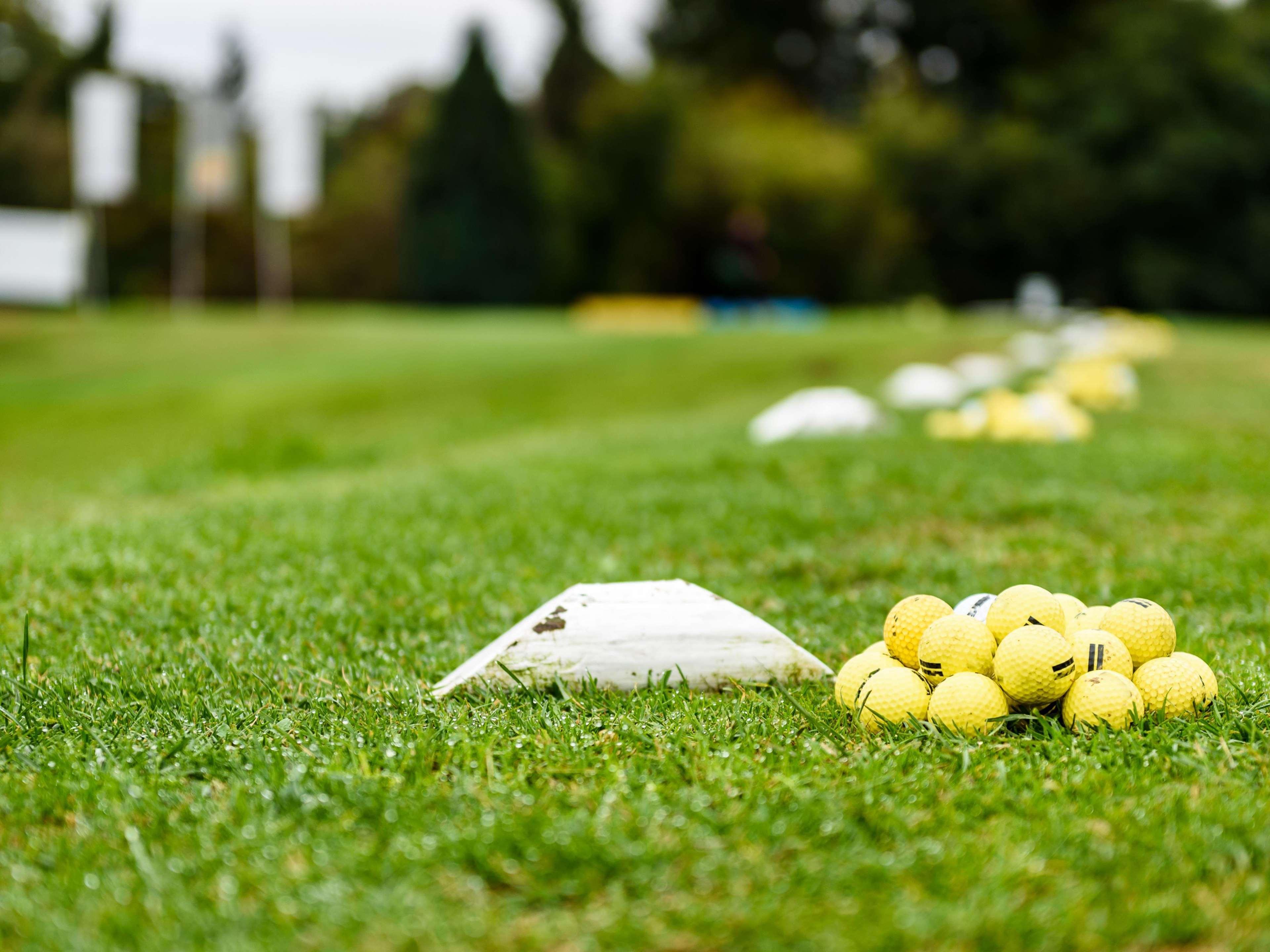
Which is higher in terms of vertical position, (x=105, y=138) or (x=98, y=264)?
(x=105, y=138)

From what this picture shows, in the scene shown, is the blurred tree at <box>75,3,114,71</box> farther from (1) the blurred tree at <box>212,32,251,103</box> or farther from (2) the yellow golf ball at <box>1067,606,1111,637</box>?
(2) the yellow golf ball at <box>1067,606,1111,637</box>

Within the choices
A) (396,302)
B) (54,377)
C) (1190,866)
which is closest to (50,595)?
(1190,866)

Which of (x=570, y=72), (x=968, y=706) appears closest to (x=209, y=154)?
(x=968, y=706)

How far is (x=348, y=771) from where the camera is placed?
95.9 inches

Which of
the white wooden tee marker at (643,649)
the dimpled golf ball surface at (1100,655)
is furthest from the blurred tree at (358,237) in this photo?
the dimpled golf ball surface at (1100,655)

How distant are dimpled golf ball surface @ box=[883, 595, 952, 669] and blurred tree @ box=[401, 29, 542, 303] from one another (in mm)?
26966

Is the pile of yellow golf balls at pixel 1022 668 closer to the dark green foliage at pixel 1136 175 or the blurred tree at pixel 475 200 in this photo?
the blurred tree at pixel 475 200

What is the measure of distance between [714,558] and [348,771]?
2.62 meters

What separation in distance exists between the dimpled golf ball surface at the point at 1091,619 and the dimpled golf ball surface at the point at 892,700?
513mm

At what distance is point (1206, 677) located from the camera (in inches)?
109

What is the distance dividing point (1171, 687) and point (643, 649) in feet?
4.33

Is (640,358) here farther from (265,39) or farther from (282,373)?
(265,39)

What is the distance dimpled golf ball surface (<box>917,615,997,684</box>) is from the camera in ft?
9.14

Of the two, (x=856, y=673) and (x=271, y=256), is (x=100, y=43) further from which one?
(x=856, y=673)
